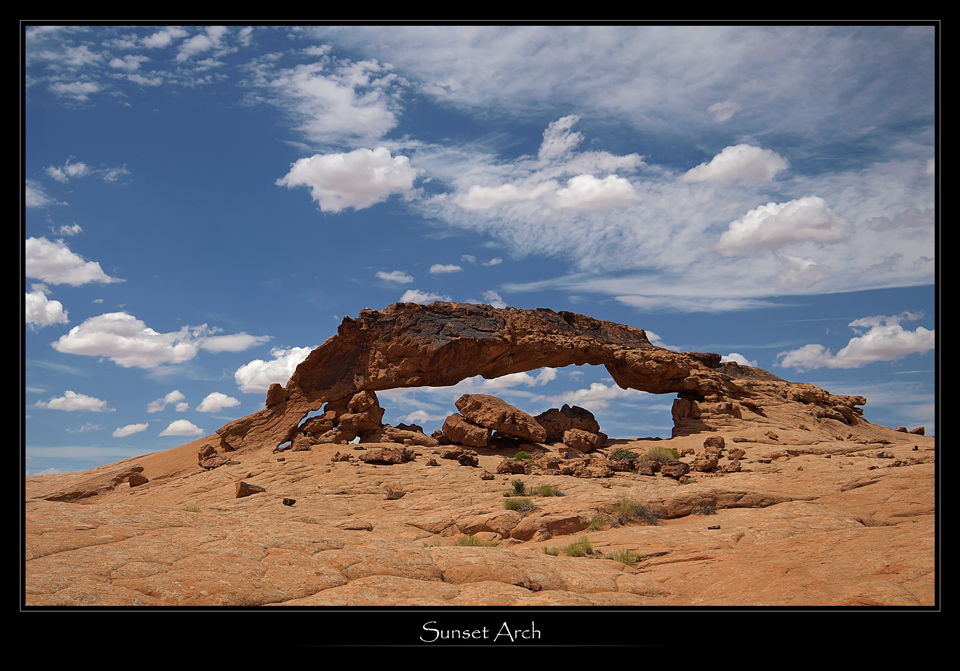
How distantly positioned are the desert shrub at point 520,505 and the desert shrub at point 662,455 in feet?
32.5

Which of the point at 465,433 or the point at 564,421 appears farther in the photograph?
the point at 564,421

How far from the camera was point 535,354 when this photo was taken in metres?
27.1

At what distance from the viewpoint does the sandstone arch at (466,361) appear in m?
25.6

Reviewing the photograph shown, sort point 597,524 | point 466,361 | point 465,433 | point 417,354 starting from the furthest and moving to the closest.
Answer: point 466,361
point 417,354
point 465,433
point 597,524

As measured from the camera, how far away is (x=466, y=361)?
26422 millimetres

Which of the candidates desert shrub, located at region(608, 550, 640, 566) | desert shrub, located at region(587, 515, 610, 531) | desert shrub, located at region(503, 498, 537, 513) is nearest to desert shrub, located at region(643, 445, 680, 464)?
desert shrub, located at region(503, 498, 537, 513)

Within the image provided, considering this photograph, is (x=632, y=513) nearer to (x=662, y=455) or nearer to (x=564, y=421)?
(x=662, y=455)

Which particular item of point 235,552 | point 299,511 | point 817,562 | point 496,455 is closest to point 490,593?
point 235,552

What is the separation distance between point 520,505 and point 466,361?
45.1 feet

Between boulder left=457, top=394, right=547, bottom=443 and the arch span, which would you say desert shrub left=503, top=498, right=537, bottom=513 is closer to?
boulder left=457, top=394, right=547, bottom=443

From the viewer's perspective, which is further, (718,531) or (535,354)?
(535,354)

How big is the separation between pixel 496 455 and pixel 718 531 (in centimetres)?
1442

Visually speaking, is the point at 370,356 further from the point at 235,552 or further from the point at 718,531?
the point at 235,552

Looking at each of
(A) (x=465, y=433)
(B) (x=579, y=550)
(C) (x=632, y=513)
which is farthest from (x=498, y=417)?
(B) (x=579, y=550)
